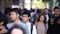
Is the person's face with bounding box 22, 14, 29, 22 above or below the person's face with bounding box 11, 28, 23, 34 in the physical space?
below

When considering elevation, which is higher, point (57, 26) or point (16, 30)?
point (16, 30)

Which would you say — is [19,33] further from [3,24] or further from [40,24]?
[40,24]

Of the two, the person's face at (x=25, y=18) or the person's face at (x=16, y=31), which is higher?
the person's face at (x=16, y=31)

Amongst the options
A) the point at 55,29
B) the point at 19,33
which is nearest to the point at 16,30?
the point at 19,33

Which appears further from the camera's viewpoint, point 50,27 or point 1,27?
point 50,27

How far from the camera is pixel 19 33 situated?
244cm

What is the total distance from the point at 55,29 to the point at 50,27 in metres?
0.11

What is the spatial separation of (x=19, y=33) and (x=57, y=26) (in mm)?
2236

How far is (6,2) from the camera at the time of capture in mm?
8562

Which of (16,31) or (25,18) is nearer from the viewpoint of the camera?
(16,31)

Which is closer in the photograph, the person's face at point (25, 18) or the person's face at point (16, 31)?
the person's face at point (16, 31)

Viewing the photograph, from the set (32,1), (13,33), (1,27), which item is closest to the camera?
(13,33)

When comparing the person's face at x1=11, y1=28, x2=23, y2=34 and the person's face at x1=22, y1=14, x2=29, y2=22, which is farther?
the person's face at x1=22, y1=14, x2=29, y2=22

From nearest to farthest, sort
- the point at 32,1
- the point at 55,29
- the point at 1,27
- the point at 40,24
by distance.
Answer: the point at 1,27 → the point at 55,29 → the point at 40,24 → the point at 32,1
